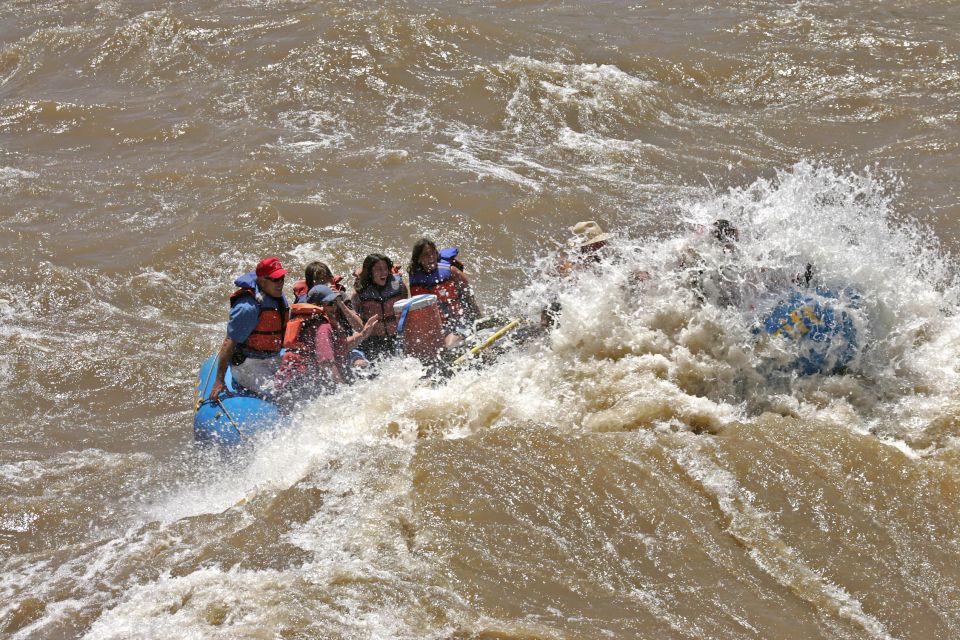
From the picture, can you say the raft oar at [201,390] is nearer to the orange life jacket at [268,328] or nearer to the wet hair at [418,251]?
the orange life jacket at [268,328]

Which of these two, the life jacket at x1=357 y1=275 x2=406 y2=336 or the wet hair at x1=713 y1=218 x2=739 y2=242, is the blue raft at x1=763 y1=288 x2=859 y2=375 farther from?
the life jacket at x1=357 y1=275 x2=406 y2=336

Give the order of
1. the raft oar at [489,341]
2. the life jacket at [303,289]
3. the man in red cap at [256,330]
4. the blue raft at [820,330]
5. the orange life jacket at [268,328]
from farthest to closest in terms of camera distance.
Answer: the life jacket at [303,289], the raft oar at [489,341], the orange life jacket at [268,328], the man in red cap at [256,330], the blue raft at [820,330]

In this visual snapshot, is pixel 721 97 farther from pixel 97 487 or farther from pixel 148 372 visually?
pixel 97 487

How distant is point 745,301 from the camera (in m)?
6.18

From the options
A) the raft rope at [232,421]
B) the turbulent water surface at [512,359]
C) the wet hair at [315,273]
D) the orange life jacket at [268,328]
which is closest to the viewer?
the turbulent water surface at [512,359]

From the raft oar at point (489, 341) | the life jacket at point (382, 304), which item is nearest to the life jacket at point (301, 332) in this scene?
the life jacket at point (382, 304)

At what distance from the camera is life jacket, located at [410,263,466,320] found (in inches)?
274

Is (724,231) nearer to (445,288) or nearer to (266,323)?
(445,288)

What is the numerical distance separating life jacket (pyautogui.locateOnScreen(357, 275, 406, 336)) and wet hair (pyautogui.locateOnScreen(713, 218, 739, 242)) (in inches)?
86.8

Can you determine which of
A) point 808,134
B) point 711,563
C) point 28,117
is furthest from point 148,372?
point 808,134

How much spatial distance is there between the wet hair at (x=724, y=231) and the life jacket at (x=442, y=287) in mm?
1898

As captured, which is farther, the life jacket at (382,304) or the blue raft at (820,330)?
the life jacket at (382,304)

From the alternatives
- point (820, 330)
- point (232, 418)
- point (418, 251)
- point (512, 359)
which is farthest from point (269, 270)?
point (820, 330)

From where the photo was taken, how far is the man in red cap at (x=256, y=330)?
628cm
